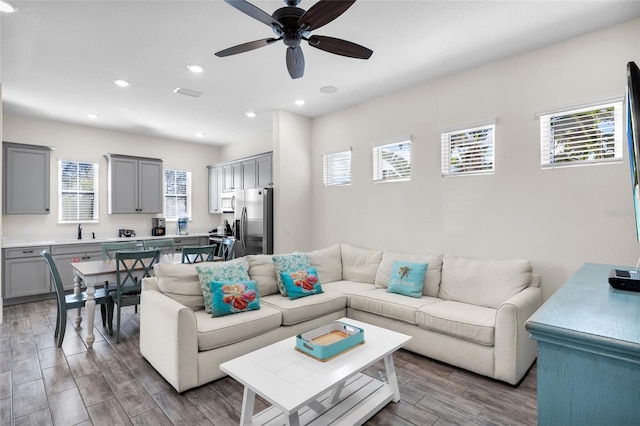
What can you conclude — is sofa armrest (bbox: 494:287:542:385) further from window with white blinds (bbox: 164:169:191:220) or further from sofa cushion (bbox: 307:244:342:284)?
window with white blinds (bbox: 164:169:191:220)

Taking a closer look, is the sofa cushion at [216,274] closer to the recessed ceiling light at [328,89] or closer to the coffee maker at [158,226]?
the recessed ceiling light at [328,89]

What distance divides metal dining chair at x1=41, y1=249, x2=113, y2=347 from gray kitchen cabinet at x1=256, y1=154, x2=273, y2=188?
286 centimetres

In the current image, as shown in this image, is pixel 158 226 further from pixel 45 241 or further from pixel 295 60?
pixel 295 60

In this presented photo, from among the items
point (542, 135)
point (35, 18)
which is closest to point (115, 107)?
point (35, 18)

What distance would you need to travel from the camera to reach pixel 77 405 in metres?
2.35

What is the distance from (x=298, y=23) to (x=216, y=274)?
7.37ft

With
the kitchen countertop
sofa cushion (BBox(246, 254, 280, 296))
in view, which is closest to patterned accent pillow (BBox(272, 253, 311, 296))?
sofa cushion (BBox(246, 254, 280, 296))

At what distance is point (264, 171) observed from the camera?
572cm

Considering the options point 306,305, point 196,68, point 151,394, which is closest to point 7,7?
point 196,68

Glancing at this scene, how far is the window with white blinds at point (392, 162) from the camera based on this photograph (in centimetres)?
437

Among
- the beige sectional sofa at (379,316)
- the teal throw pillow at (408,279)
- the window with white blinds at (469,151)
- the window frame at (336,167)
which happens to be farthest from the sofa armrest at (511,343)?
the window frame at (336,167)

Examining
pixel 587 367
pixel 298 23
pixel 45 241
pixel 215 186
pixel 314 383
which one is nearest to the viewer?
pixel 587 367

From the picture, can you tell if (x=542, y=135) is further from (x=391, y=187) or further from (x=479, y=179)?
(x=391, y=187)

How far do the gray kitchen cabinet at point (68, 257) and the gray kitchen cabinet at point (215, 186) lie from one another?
2.47 metres
